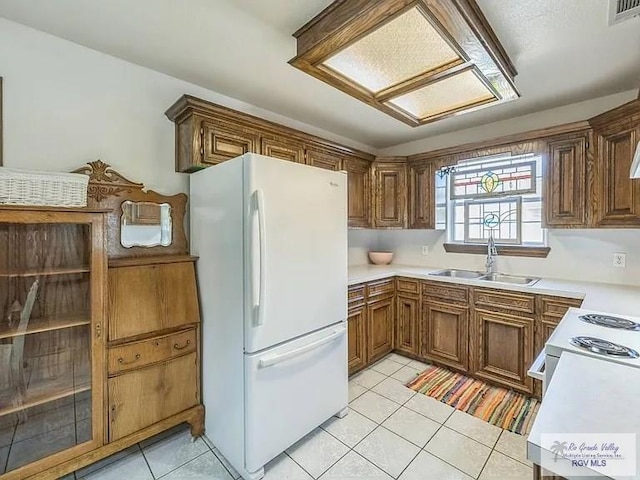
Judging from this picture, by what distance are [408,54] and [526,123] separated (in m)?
1.91

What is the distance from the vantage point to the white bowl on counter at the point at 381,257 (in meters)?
3.68

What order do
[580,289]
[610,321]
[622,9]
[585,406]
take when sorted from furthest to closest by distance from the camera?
[580,289] → [610,321] → [622,9] → [585,406]

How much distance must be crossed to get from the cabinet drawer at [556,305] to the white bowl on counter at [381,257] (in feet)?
5.40

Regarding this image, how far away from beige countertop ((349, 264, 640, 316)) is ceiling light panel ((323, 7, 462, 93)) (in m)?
1.55

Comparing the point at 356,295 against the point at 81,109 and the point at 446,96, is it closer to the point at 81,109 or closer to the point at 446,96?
the point at 446,96

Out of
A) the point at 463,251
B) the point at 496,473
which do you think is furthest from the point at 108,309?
the point at 463,251

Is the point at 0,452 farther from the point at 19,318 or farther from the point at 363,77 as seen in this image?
the point at 363,77

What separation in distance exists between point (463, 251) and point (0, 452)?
366 centimetres

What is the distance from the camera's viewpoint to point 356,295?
8.75 feet

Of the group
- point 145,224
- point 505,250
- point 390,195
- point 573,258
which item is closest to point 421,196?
point 390,195

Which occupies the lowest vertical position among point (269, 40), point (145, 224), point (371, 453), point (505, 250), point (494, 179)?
point (371, 453)

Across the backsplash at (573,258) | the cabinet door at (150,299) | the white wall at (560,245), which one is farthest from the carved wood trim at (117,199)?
the backsplash at (573,258)

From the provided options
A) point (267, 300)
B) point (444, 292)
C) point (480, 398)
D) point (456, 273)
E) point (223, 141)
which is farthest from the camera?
point (456, 273)

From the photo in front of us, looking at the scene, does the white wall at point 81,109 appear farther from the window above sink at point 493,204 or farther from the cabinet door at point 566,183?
the cabinet door at point 566,183
